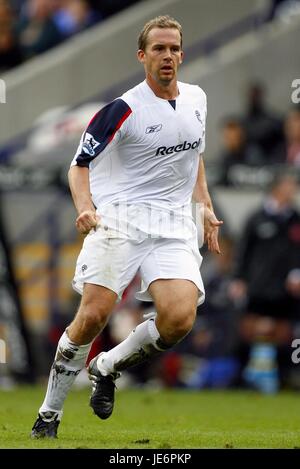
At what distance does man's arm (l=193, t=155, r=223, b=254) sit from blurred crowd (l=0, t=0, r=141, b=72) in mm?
10875

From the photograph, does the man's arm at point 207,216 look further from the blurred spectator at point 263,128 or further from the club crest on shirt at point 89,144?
the blurred spectator at point 263,128

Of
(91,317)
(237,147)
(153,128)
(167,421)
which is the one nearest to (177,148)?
(153,128)

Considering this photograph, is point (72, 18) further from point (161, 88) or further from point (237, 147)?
point (161, 88)

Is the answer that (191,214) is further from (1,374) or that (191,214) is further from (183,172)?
(1,374)

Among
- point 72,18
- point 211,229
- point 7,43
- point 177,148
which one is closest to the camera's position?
point 177,148

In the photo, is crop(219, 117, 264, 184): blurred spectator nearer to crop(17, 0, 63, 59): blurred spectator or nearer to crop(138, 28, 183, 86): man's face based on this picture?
crop(17, 0, 63, 59): blurred spectator

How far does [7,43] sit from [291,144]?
5.17 metres

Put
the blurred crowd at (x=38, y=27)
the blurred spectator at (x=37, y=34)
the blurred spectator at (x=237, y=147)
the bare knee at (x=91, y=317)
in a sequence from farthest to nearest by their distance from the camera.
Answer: the blurred spectator at (x=37, y=34)
the blurred crowd at (x=38, y=27)
the blurred spectator at (x=237, y=147)
the bare knee at (x=91, y=317)

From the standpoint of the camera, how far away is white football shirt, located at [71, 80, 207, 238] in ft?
28.6

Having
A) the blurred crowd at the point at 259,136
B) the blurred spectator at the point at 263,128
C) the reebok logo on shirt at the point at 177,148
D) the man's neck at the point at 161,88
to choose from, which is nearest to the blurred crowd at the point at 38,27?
the blurred crowd at the point at 259,136

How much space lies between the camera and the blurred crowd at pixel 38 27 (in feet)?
64.8

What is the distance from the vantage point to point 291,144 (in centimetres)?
1698

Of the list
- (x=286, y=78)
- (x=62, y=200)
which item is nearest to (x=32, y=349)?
(x=62, y=200)

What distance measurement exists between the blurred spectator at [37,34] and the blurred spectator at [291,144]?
431 cm
